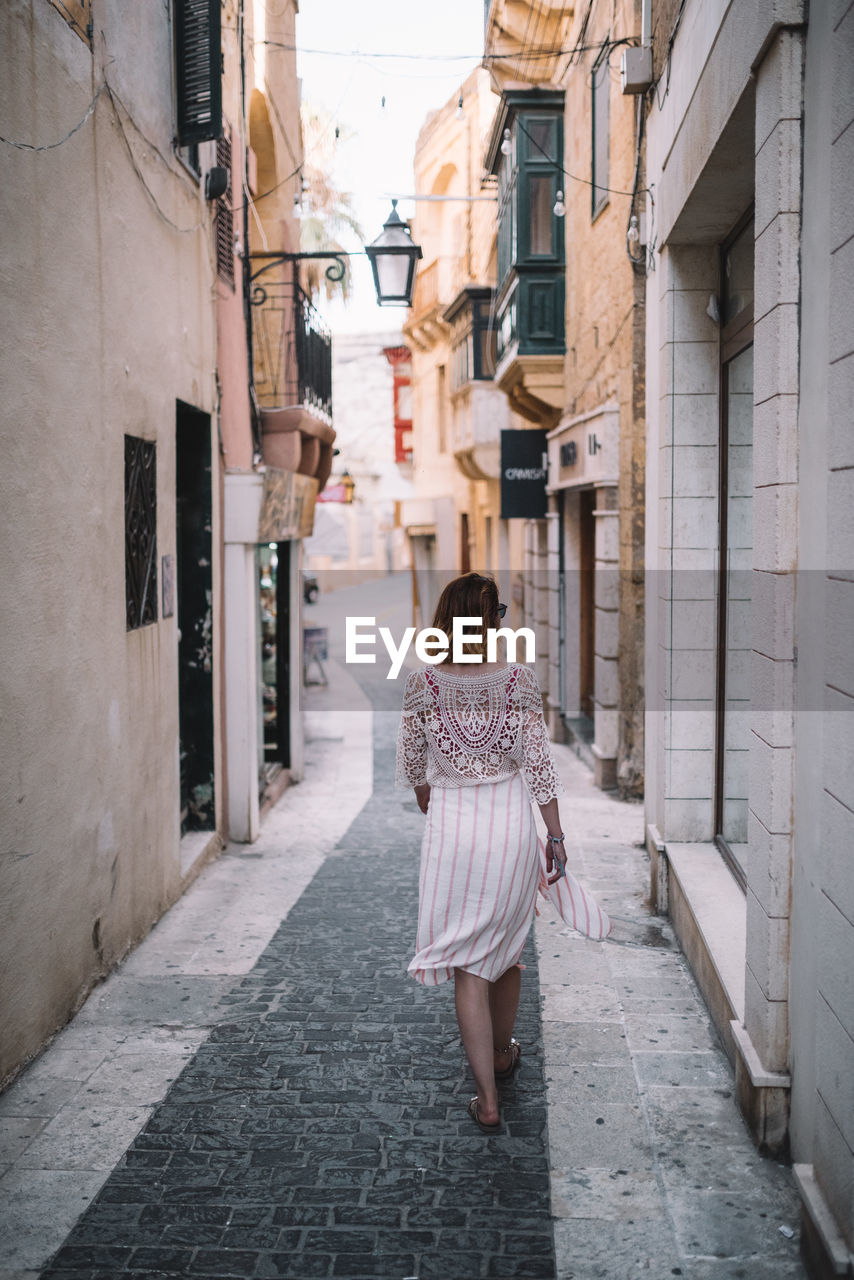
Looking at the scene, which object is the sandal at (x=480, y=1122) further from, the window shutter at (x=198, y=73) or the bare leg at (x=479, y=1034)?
the window shutter at (x=198, y=73)

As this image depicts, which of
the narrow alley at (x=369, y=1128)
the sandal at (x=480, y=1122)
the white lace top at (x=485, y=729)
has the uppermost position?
the white lace top at (x=485, y=729)

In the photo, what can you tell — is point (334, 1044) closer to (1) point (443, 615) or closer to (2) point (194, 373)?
(1) point (443, 615)

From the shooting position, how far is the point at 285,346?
12133 millimetres

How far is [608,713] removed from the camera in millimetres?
11477

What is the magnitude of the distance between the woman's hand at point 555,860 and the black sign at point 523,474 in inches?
450

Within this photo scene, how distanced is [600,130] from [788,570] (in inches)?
375

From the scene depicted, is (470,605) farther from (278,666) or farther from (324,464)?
(324,464)

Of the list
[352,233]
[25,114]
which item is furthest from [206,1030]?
[352,233]

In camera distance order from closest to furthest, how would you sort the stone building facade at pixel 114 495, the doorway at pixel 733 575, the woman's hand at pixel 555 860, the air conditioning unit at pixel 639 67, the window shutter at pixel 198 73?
the woman's hand at pixel 555 860
the stone building facade at pixel 114 495
the doorway at pixel 733 575
the air conditioning unit at pixel 639 67
the window shutter at pixel 198 73

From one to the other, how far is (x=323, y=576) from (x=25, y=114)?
45.7m

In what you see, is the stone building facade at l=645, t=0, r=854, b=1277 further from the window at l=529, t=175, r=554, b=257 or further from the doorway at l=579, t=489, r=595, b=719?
the window at l=529, t=175, r=554, b=257

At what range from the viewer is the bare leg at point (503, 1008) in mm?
4836

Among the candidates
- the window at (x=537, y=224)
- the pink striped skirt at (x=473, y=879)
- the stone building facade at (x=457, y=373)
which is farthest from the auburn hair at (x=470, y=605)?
the stone building facade at (x=457, y=373)

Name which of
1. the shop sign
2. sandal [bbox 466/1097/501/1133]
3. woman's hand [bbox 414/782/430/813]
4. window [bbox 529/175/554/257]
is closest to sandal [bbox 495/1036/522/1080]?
sandal [bbox 466/1097/501/1133]
